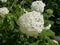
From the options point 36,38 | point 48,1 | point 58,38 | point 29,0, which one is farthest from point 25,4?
point 36,38

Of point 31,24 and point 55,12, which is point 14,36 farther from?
point 55,12

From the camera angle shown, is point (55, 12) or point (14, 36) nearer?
point (14, 36)

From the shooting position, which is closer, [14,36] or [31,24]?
[31,24]

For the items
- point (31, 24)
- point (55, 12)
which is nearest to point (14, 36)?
point (31, 24)

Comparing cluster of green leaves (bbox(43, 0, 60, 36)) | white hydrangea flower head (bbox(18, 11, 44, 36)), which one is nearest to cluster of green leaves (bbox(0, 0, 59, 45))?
white hydrangea flower head (bbox(18, 11, 44, 36))

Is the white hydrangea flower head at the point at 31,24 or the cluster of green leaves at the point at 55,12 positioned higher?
the cluster of green leaves at the point at 55,12

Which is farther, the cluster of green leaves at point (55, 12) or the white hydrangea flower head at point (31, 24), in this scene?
the cluster of green leaves at point (55, 12)

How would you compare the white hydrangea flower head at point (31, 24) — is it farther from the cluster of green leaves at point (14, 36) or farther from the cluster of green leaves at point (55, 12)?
the cluster of green leaves at point (55, 12)

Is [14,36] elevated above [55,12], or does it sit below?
below

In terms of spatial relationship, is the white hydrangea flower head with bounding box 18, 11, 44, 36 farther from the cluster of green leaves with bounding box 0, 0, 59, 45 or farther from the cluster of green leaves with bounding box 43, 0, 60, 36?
the cluster of green leaves with bounding box 43, 0, 60, 36

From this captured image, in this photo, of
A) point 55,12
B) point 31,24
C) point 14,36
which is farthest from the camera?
point 55,12

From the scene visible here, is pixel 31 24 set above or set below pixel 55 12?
below

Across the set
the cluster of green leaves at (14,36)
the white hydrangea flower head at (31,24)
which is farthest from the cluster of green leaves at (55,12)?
the white hydrangea flower head at (31,24)

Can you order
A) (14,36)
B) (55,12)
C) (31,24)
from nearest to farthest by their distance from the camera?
(31,24) → (14,36) → (55,12)
